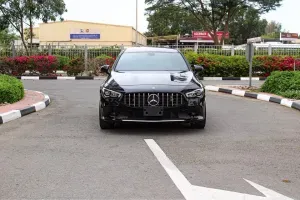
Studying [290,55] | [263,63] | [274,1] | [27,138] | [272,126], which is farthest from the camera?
[274,1]

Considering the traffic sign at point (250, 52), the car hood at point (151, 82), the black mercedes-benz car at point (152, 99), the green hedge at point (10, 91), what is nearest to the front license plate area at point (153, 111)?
the black mercedes-benz car at point (152, 99)

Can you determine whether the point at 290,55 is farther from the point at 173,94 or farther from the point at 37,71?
the point at 173,94

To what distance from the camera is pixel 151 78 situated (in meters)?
7.42

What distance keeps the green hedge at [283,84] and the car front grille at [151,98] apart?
630 centimetres

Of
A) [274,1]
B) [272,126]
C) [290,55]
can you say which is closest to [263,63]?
[290,55]

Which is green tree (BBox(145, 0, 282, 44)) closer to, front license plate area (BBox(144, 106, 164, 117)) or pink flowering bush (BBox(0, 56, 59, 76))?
pink flowering bush (BBox(0, 56, 59, 76))

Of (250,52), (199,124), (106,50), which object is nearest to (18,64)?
(106,50)

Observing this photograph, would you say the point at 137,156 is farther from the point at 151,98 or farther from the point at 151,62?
the point at 151,62

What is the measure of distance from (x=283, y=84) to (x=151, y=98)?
24.9 ft

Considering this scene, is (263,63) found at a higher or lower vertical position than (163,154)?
higher

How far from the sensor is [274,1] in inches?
1635

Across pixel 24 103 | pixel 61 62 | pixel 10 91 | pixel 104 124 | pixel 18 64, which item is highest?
pixel 61 62

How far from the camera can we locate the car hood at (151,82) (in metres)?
7.05

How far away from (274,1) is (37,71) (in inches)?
1061
